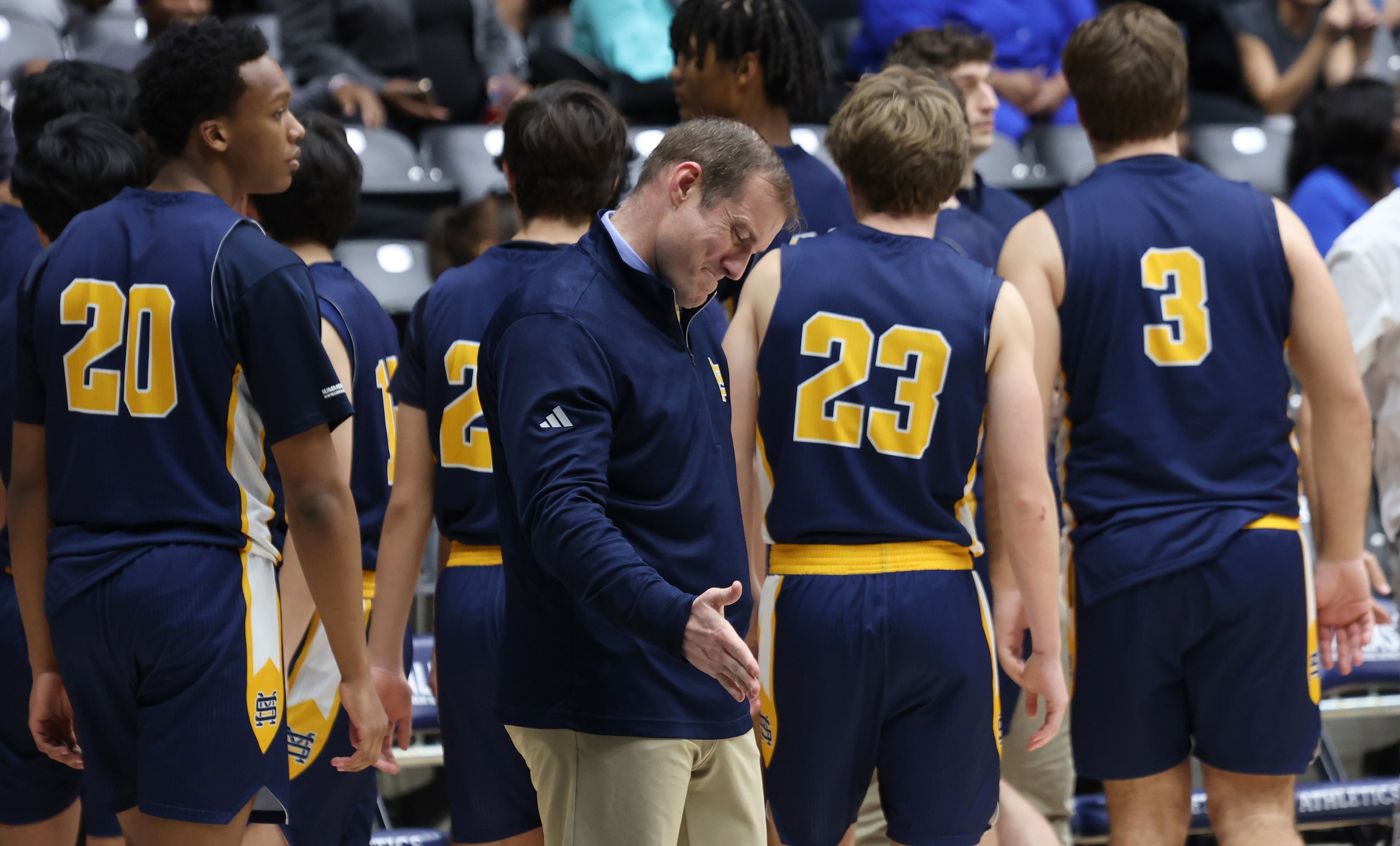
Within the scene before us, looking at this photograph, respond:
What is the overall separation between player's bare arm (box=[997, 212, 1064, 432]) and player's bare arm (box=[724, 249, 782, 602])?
631 millimetres

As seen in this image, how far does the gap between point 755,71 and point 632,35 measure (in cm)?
340

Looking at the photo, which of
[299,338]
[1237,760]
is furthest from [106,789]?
[1237,760]

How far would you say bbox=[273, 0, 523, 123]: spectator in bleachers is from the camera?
720 centimetres

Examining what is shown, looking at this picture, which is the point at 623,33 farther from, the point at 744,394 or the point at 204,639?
the point at 204,639

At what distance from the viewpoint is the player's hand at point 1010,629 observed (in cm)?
353

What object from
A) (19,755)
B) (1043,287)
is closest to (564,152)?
(1043,287)

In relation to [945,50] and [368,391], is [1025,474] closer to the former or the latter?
[368,391]

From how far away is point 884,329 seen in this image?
313cm

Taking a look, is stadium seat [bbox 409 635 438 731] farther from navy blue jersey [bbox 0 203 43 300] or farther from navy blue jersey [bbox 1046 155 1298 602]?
navy blue jersey [bbox 1046 155 1298 602]

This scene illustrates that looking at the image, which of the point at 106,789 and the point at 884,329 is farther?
the point at 884,329

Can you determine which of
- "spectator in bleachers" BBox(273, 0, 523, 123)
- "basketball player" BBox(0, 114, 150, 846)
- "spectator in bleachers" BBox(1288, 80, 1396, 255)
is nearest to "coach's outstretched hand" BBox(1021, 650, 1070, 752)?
"basketball player" BBox(0, 114, 150, 846)

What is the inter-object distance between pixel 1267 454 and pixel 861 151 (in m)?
1.19

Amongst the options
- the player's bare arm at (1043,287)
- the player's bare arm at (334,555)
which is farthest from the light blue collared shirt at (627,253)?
the player's bare arm at (1043,287)

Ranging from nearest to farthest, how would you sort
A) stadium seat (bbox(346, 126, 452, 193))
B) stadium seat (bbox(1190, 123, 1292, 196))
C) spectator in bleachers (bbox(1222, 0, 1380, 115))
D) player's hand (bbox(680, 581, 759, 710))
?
player's hand (bbox(680, 581, 759, 710)) < stadium seat (bbox(346, 126, 452, 193)) < stadium seat (bbox(1190, 123, 1292, 196)) < spectator in bleachers (bbox(1222, 0, 1380, 115))
